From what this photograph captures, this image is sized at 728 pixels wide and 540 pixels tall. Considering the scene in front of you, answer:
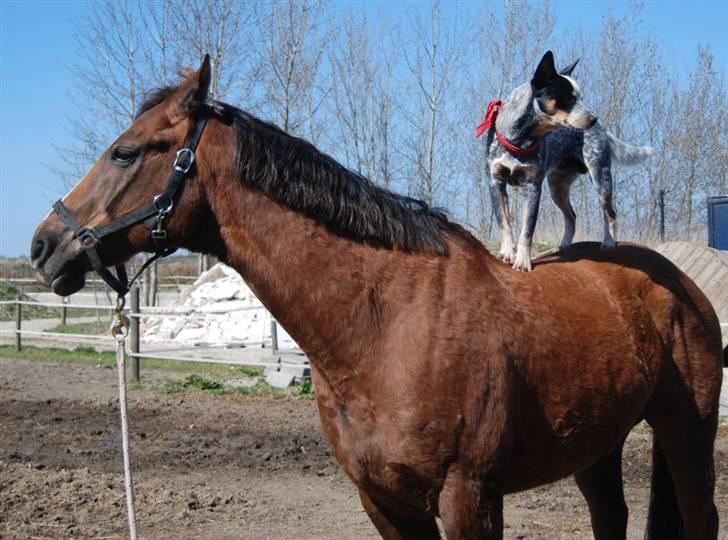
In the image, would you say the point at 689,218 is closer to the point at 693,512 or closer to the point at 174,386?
the point at 174,386

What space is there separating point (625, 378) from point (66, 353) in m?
14.3

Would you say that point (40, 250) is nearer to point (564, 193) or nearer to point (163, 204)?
point (163, 204)

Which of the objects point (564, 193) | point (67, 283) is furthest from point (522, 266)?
point (67, 283)

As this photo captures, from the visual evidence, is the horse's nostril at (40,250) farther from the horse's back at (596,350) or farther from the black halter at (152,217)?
the horse's back at (596,350)

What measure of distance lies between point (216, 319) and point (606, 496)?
586 inches

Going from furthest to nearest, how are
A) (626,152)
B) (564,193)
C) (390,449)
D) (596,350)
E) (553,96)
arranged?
(564,193), (626,152), (553,96), (596,350), (390,449)

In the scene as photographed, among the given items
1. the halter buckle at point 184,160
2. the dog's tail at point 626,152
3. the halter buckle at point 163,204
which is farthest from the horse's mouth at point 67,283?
the dog's tail at point 626,152

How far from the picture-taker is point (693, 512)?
3.71 m

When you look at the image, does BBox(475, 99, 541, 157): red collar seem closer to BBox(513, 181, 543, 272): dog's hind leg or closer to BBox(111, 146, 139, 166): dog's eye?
BBox(513, 181, 543, 272): dog's hind leg

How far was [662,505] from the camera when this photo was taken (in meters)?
3.97

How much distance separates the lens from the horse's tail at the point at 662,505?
392 cm

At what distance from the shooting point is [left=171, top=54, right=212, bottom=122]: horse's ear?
290cm

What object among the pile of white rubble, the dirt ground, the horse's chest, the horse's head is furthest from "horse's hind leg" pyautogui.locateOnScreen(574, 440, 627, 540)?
the pile of white rubble

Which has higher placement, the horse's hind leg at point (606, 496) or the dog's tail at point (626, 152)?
the dog's tail at point (626, 152)
